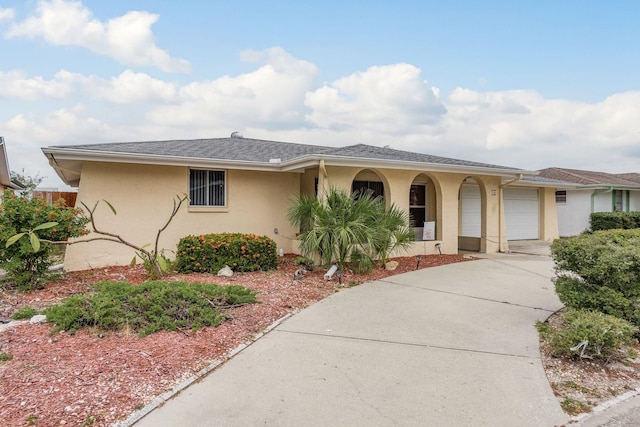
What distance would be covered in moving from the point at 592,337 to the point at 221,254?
6.87 m

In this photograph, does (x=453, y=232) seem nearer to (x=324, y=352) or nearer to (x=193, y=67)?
(x=324, y=352)

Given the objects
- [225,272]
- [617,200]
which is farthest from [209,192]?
[617,200]

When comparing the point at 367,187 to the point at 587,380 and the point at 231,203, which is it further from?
the point at 587,380

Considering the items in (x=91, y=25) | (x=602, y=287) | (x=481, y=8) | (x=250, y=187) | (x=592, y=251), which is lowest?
(x=602, y=287)

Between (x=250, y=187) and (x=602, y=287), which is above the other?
(x=250, y=187)

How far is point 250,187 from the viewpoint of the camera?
1098cm

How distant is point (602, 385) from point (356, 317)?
284 centimetres

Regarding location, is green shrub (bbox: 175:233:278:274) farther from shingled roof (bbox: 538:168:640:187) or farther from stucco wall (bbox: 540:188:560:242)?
shingled roof (bbox: 538:168:640:187)

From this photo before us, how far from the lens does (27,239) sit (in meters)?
6.79

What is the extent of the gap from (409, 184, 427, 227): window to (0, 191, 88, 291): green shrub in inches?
400

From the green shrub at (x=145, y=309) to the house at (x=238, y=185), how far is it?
4.24m

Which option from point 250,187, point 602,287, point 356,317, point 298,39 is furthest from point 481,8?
point 356,317

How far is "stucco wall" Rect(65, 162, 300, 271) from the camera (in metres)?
9.26

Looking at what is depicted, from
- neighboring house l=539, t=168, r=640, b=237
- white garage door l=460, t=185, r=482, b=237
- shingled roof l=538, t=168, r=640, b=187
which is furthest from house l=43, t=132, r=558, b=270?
neighboring house l=539, t=168, r=640, b=237
